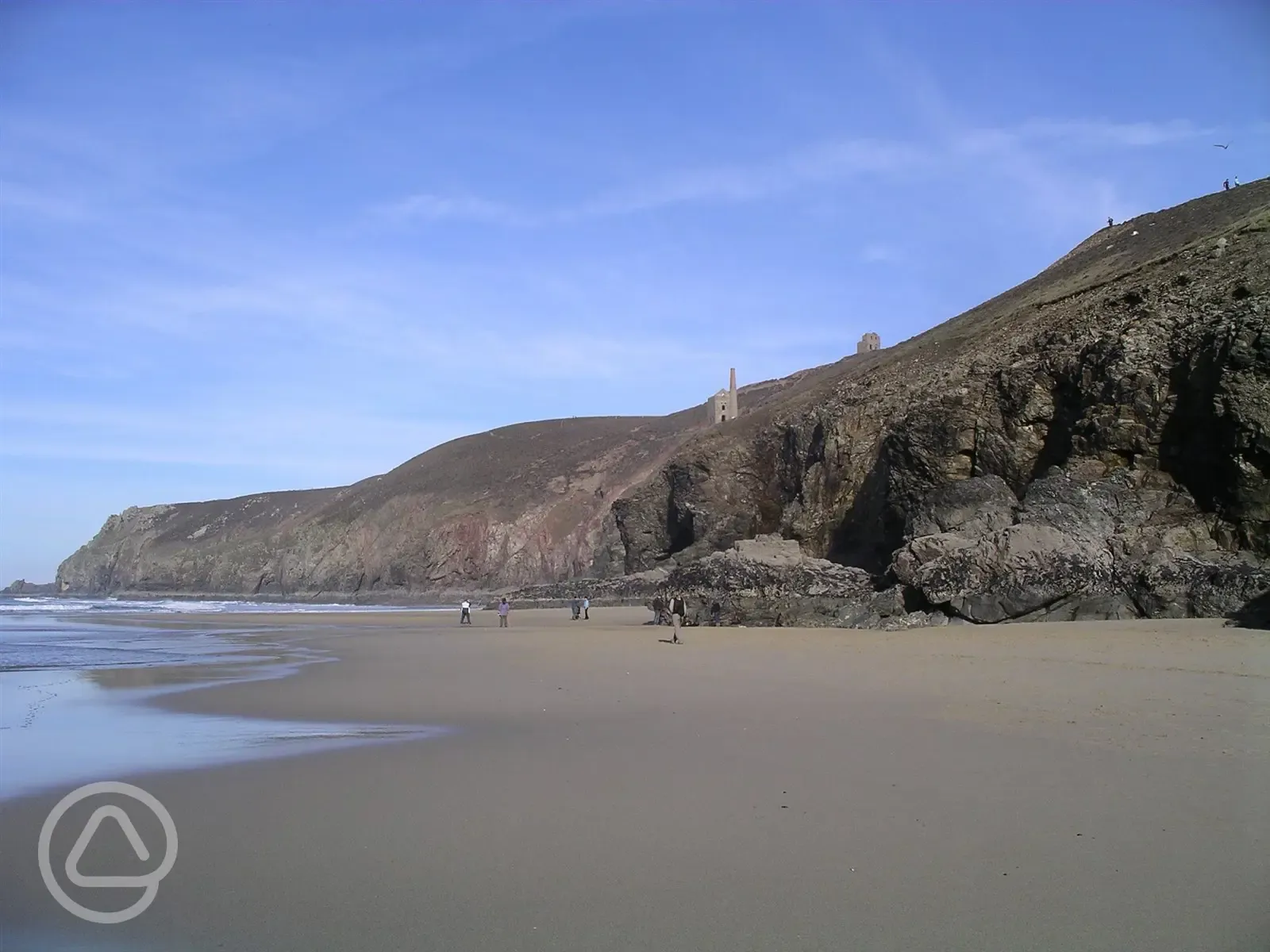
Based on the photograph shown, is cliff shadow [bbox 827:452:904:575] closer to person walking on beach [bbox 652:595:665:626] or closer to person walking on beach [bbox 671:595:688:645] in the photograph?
person walking on beach [bbox 652:595:665:626]

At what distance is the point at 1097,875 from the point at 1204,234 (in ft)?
119

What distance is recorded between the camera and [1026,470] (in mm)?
27375

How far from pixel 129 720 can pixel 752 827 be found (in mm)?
8320

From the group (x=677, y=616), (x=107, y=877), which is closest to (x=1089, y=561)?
A: (x=677, y=616)

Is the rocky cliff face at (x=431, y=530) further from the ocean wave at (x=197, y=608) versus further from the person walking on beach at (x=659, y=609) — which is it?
the person walking on beach at (x=659, y=609)

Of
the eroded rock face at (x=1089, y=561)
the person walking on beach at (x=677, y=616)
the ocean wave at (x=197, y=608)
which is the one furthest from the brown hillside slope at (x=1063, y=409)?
the ocean wave at (x=197, y=608)

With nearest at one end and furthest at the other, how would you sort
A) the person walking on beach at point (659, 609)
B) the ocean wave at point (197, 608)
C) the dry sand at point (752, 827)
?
the dry sand at point (752, 827), the person walking on beach at point (659, 609), the ocean wave at point (197, 608)

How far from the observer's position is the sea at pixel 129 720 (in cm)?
841

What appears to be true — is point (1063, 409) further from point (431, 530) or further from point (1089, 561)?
point (431, 530)

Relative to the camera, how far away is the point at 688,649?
61.0ft

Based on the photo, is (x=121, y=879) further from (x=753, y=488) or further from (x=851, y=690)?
(x=753, y=488)

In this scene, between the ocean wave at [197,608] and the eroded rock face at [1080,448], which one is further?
the ocean wave at [197,608]

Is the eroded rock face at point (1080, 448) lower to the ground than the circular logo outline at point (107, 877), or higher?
higher

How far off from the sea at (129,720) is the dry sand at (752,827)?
68cm
